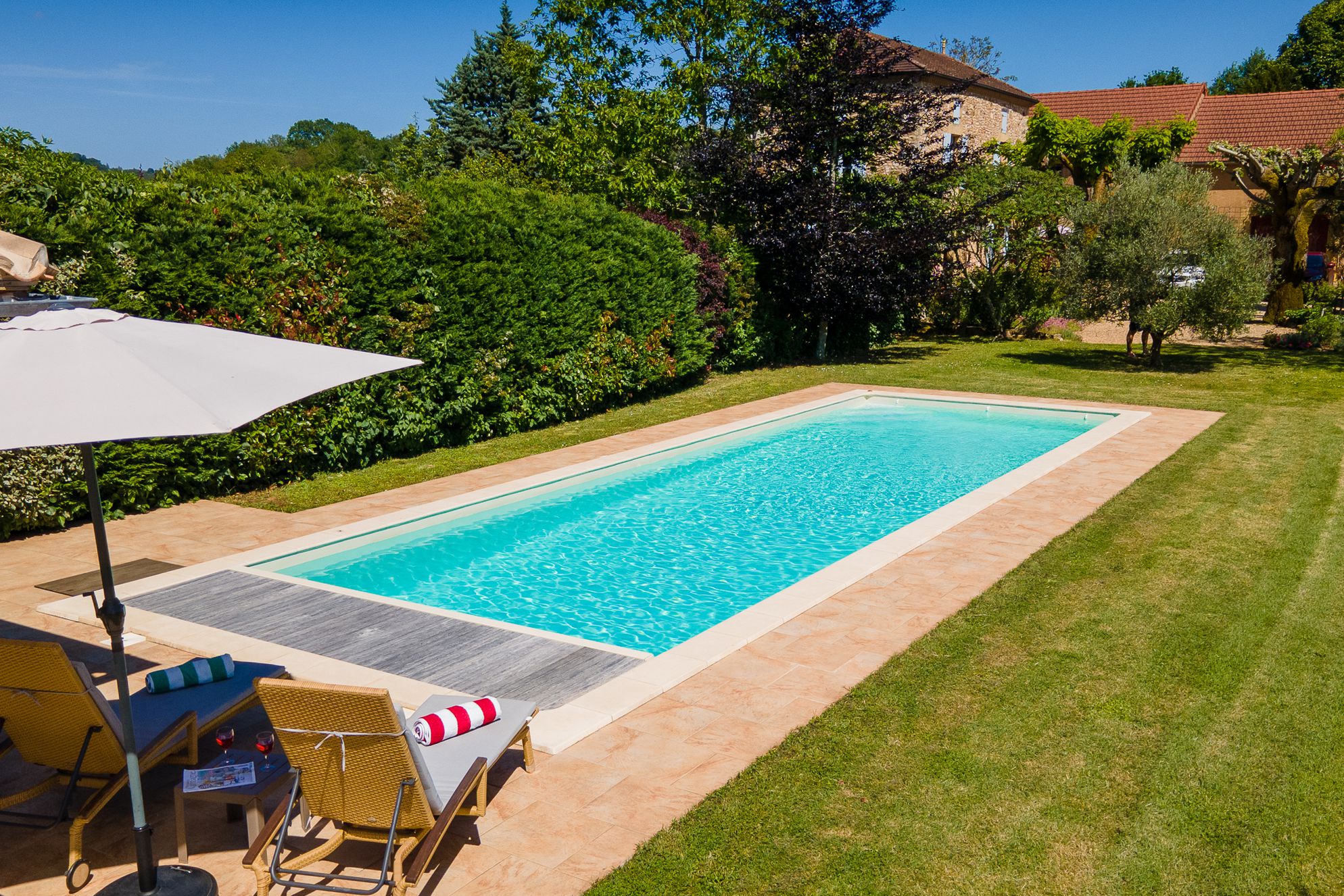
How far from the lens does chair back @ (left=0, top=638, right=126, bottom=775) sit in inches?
181

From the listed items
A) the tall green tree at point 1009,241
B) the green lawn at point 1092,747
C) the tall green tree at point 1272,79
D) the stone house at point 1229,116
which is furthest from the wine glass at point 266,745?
the tall green tree at point 1272,79

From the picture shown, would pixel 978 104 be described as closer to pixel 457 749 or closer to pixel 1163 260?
pixel 1163 260

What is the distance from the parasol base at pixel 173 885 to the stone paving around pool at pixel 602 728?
0.45ft

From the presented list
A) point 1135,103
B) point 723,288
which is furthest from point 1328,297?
point 1135,103

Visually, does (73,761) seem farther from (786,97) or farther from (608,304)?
(786,97)

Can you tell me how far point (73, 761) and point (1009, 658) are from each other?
574 centimetres

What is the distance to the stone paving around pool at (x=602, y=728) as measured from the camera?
4.78 meters

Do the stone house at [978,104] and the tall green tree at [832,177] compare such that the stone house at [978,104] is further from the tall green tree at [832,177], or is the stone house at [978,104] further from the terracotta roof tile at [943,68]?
the tall green tree at [832,177]

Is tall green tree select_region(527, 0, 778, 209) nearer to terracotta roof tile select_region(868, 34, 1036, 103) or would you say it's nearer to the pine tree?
terracotta roof tile select_region(868, 34, 1036, 103)

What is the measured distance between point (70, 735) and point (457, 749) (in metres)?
1.85

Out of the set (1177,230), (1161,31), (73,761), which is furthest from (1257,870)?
(1161,31)

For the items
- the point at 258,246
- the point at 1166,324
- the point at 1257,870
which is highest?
the point at 258,246

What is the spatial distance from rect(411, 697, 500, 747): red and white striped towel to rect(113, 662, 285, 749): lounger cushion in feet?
3.08

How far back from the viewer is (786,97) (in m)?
21.7
